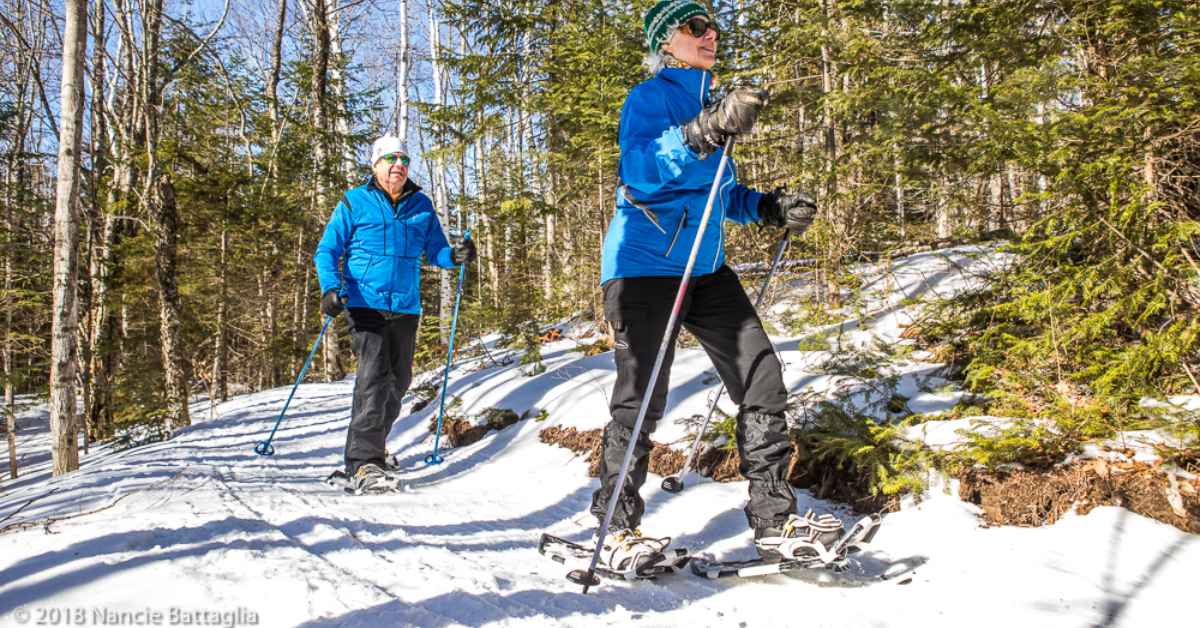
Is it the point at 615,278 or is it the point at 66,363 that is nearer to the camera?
the point at 615,278

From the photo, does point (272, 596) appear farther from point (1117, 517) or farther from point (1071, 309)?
point (1071, 309)

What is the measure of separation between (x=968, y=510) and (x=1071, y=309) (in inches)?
59.2

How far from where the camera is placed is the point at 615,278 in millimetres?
2900

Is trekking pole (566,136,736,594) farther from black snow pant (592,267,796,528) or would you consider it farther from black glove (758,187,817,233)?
black glove (758,187,817,233)

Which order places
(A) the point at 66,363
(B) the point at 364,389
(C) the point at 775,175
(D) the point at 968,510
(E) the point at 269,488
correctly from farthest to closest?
(C) the point at 775,175
(A) the point at 66,363
(B) the point at 364,389
(E) the point at 269,488
(D) the point at 968,510

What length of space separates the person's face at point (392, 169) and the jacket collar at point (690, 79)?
279cm

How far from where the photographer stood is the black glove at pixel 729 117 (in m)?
2.34

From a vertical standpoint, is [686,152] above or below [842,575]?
above

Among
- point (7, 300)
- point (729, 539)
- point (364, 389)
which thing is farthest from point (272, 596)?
point (7, 300)

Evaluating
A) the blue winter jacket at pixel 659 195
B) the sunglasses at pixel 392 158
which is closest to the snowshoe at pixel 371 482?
the sunglasses at pixel 392 158

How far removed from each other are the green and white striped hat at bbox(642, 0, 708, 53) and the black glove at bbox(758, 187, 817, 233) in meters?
0.95

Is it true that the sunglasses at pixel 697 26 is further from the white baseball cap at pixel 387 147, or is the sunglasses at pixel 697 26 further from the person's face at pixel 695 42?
the white baseball cap at pixel 387 147

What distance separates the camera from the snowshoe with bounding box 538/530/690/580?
260 cm

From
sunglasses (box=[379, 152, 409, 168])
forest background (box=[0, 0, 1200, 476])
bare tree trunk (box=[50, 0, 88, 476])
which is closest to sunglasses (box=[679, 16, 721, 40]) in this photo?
forest background (box=[0, 0, 1200, 476])
